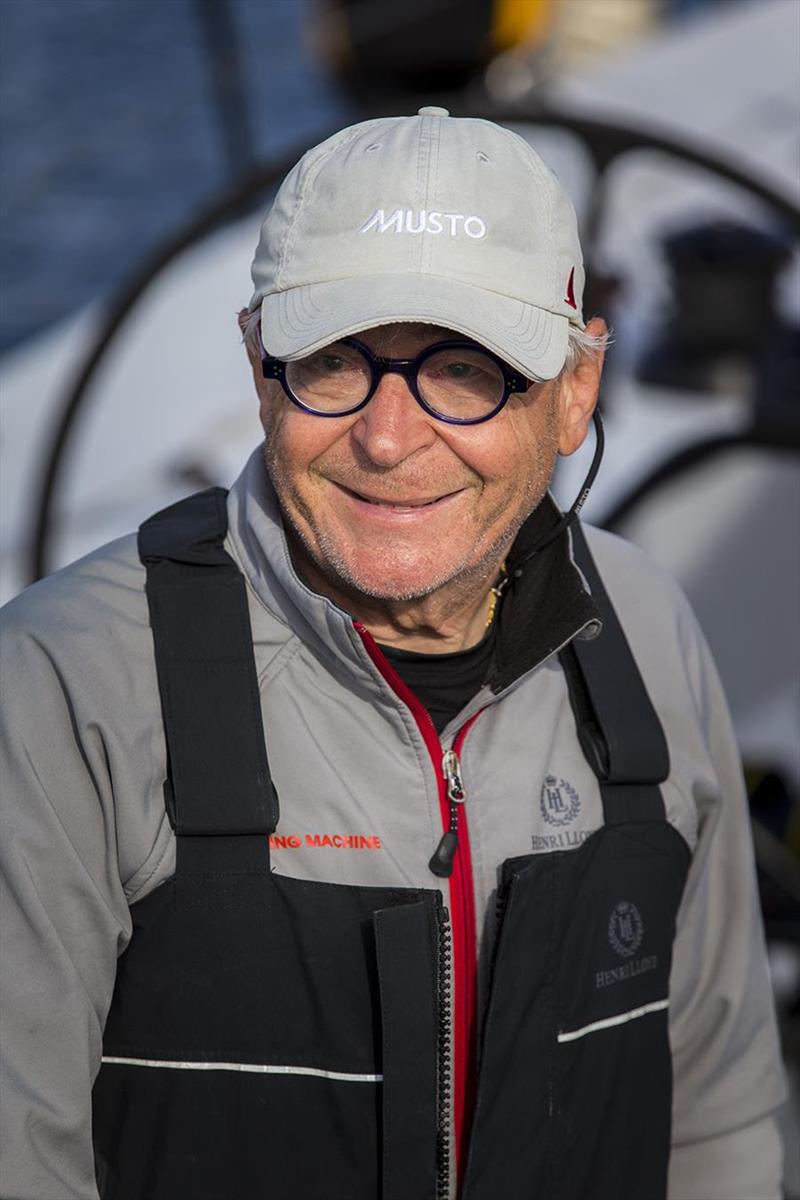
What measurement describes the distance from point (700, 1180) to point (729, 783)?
1.36ft

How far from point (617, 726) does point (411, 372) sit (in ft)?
1.31

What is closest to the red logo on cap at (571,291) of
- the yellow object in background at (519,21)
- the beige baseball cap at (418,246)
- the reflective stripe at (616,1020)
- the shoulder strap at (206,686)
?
the beige baseball cap at (418,246)

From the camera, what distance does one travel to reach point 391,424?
4.24ft

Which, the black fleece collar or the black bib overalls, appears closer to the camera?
the black bib overalls

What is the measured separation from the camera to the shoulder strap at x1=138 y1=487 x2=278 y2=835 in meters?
1.25

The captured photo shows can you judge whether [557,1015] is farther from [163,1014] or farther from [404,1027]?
[163,1014]

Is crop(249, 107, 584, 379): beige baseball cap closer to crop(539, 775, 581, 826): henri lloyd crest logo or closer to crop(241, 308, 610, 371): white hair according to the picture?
crop(241, 308, 610, 371): white hair

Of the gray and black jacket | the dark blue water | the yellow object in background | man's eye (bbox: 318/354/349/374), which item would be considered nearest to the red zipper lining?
the gray and black jacket

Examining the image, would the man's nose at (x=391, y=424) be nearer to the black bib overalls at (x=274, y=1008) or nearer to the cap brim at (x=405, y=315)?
the cap brim at (x=405, y=315)

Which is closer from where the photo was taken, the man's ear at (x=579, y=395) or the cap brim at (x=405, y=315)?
the cap brim at (x=405, y=315)

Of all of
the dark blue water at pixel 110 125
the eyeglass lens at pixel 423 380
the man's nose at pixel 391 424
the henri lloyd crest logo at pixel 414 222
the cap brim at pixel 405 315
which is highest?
the dark blue water at pixel 110 125

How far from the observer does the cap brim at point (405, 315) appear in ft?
4.10

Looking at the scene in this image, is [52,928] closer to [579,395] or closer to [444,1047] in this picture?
[444,1047]

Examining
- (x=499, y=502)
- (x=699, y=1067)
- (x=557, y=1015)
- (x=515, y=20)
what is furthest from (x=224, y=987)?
(x=515, y=20)
